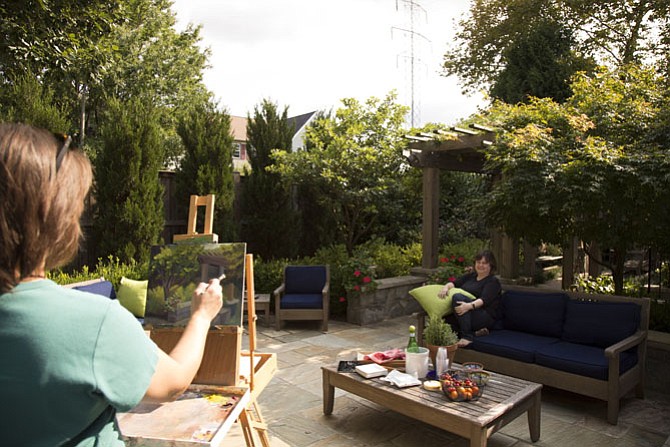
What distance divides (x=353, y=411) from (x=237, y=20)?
7147 mm

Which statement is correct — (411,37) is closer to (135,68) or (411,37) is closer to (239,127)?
(135,68)

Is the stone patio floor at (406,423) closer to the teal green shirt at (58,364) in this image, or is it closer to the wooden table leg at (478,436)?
the wooden table leg at (478,436)

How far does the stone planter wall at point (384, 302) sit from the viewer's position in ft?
22.8

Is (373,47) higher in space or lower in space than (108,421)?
higher

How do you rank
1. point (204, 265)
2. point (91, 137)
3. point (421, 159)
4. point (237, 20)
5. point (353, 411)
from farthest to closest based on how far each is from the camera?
1. point (91, 137)
2. point (237, 20)
3. point (421, 159)
4. point (353, 411)
5. point (204, 265)

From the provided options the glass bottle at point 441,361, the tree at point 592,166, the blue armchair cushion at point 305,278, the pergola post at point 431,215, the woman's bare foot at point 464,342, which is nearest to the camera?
the glass bottle at point 441,361

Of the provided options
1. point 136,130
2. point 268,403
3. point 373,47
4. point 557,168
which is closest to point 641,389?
point 557,168

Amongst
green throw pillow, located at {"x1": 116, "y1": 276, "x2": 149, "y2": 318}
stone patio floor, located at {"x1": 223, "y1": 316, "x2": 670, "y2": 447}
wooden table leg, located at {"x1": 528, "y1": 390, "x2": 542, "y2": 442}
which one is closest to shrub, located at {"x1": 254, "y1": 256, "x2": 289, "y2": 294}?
green throw pillow, located at {"x1": 116, "y1": 276, "x2": 149, "y2": 318}

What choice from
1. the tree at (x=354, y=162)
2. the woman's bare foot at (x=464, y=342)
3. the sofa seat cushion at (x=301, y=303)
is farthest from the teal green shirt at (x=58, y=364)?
the tree at (x=354, y=162)

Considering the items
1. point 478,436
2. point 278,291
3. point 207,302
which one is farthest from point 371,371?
point 278,291

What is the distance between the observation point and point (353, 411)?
3.96m

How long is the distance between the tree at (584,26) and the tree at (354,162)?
4.99m

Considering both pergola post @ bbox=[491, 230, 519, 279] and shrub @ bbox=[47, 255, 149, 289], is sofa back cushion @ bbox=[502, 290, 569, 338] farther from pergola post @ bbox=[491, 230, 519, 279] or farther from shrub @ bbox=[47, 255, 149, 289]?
shrub @ bbox=[47, 255, 149, 289]

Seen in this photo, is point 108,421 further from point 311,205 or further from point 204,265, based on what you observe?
point 311,205
